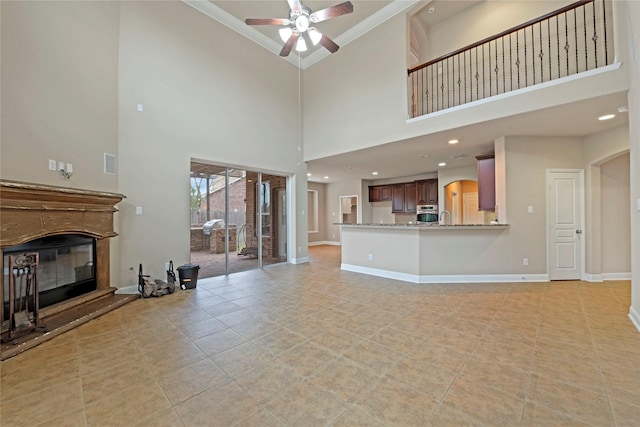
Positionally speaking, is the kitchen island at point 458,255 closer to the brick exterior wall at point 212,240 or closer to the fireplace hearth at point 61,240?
the brick exterior wall at point 212,240

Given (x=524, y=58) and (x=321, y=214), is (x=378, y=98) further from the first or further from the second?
(x=321, y=214)

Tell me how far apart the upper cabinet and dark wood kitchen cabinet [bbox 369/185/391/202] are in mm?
4335

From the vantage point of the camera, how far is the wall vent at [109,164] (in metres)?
3.65

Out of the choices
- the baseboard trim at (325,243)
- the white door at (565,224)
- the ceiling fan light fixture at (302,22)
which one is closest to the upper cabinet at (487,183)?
the white door at (565,224)

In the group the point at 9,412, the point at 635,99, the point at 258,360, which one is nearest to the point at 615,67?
the point at 635,99

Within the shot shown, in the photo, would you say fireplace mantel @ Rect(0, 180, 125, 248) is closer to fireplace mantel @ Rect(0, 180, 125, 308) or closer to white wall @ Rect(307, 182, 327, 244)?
fireplace mantel @ Rect(0, 180, 125, 308)

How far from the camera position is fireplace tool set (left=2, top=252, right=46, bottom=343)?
231 centimetres

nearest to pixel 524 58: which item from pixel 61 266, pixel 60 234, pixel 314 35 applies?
pixel 314 35

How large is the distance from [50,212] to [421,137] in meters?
5.30

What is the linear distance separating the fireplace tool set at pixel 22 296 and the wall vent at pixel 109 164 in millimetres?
1605

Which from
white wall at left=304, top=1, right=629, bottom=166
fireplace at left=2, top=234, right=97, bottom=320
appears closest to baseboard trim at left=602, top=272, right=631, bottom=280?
white wall at left=304, top=1, right=629, bottom=166

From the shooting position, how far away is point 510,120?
377 centimetres

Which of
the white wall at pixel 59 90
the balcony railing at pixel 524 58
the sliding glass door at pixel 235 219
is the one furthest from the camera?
the sliding glass door at pixel 235 219

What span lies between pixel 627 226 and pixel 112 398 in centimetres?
752
